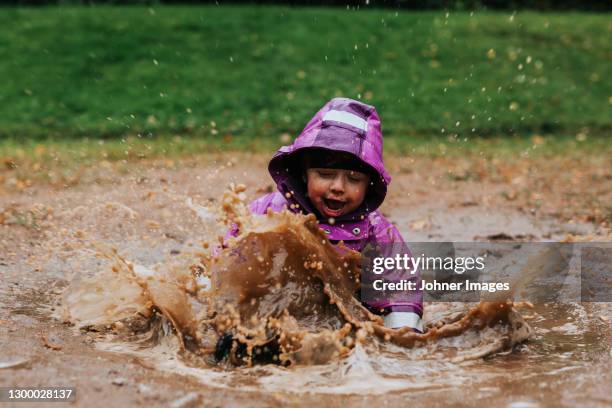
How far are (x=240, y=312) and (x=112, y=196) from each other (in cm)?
317

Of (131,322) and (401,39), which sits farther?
(401,39)

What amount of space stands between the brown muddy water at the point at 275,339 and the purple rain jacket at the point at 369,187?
20cm

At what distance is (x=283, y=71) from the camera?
43.3ft

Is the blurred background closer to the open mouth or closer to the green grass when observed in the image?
the green grass

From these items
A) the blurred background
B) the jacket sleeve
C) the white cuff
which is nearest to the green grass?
the blurred background

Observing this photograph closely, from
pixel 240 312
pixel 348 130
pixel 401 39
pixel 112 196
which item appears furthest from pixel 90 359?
pixel 401 39

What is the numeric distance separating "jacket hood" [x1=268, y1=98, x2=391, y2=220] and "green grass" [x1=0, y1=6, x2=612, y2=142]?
538 centimetres

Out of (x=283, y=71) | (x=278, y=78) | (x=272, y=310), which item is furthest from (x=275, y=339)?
(x=283, y=71)

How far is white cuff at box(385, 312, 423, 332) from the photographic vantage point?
400 centimetres

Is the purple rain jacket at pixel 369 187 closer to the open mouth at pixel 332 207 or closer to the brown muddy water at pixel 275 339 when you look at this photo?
the open mouth at pixel 332 207

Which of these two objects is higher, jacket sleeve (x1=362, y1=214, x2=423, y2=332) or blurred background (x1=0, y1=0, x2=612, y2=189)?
blurred background (x1=0, y1=0, x2=612, y2=189)

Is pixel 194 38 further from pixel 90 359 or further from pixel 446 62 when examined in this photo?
pixel 90 359

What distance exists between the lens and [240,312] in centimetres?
380

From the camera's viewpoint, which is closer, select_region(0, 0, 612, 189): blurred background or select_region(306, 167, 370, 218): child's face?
select_region(306, 167, 370, 218): child's face
